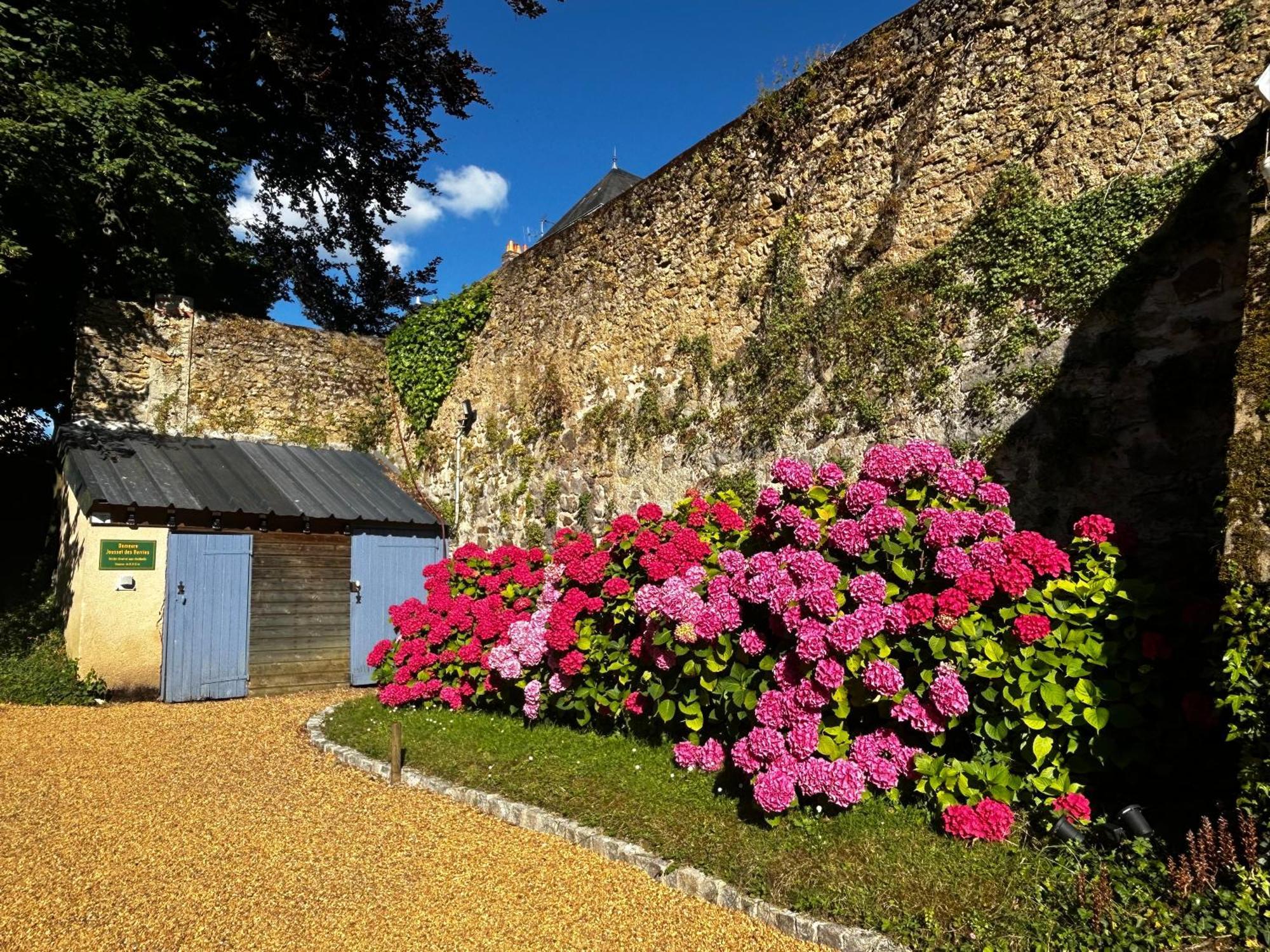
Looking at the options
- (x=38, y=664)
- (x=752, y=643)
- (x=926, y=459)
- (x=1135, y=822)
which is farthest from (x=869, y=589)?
(x=38, y=664)

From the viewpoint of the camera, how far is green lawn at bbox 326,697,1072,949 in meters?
2.61

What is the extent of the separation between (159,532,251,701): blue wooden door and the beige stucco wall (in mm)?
111

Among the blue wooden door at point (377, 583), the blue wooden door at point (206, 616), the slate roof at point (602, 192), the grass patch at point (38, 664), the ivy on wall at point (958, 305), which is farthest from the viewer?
the slate roof at point (602, 192)

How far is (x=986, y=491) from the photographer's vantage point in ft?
12.2

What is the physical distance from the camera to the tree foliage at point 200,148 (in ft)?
27.0

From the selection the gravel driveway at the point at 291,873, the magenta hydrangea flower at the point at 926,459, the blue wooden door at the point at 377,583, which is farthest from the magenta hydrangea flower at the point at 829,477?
the blue wooden door at the point at 377,583

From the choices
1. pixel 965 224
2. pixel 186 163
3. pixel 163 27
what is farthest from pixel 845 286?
pixel 163 27

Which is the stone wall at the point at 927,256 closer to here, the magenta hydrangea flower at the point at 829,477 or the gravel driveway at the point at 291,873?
the magenta hydrangea flower at the point at 829,477

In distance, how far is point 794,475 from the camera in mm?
4105

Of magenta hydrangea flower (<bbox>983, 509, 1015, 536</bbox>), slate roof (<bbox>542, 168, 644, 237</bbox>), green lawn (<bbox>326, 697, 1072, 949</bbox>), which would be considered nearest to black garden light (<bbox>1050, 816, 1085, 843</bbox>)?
green lawn (<bbox>326, 697, 1072, 949</bbox>)

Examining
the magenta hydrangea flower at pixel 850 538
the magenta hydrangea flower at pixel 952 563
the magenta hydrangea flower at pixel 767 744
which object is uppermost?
the magenta hydrangea flower at pixel 850 538

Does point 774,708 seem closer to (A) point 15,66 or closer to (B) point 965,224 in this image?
(B) point 965,224

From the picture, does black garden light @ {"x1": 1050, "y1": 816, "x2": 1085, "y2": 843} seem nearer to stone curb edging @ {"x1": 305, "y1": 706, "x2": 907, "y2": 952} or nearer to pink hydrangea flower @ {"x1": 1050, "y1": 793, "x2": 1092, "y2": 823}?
pink hydrangea flower @ {"x1": 1050, "y1": 793, "x2": 1092, "y2": 823}

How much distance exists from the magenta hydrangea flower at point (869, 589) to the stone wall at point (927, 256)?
1.28 m
